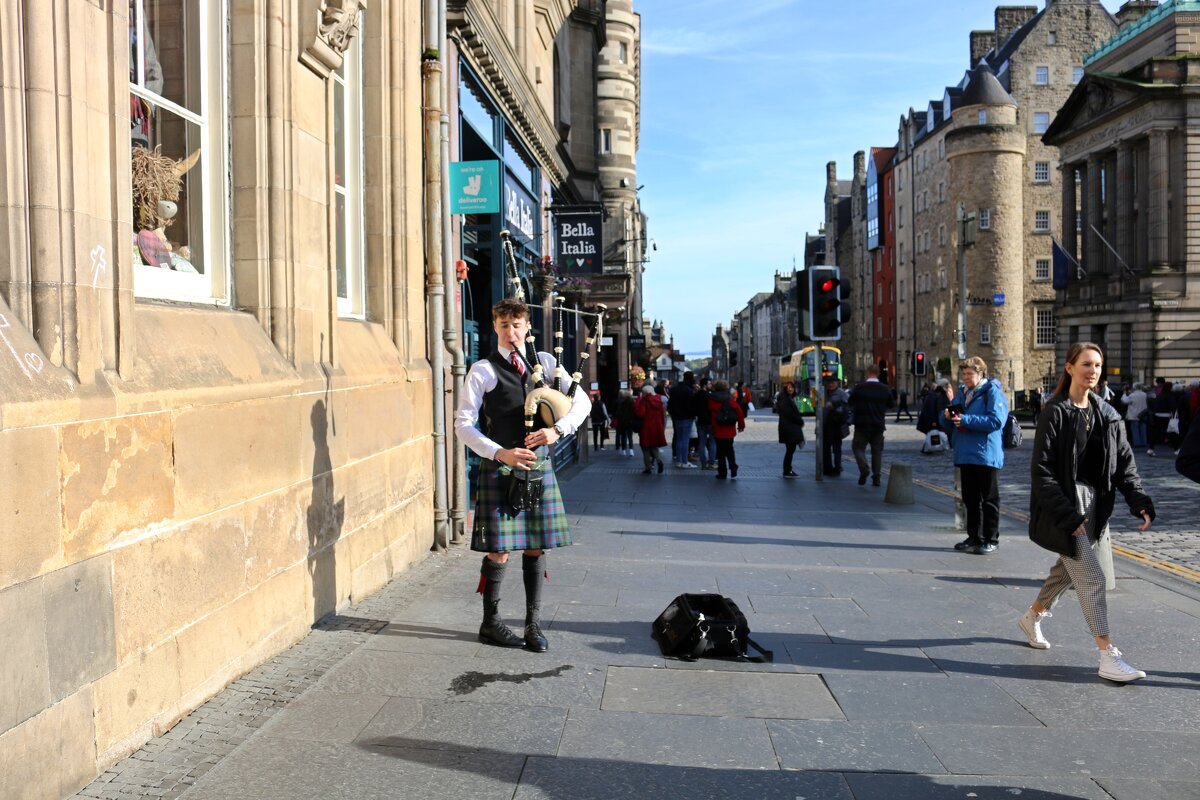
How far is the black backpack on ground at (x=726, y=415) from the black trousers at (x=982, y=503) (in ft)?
24.3

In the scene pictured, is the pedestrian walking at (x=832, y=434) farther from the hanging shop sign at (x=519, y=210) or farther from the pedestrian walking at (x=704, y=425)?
the hanging shop sign at (x=519, y=210)

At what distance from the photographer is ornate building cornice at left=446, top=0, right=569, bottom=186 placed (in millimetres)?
11523

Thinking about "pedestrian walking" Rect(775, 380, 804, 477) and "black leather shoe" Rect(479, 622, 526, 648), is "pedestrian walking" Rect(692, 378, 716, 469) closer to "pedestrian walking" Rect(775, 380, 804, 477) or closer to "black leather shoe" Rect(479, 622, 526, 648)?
"pedestrian walking" Rect(775, 380, 804, 477)

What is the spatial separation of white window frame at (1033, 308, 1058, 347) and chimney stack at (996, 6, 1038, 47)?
1882 cm

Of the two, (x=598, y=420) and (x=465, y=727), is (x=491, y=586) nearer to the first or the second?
(x=465, y=727)

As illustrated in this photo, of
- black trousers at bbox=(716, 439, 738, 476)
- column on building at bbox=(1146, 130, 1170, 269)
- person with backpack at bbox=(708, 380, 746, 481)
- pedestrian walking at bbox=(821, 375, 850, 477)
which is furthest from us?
column on building at bbox=(1146, 130, 1170, 269)

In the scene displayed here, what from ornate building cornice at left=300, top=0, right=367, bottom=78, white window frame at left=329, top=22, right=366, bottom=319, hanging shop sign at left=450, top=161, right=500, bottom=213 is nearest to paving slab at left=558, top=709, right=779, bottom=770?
ornate building cornice at left=300, top=0, right=367, bottom=78

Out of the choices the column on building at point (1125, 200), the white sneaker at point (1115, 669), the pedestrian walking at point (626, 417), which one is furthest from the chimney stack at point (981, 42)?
the white sneaker at point (1115, 669)

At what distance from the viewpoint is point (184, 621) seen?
4684 mm

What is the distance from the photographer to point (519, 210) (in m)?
16.9

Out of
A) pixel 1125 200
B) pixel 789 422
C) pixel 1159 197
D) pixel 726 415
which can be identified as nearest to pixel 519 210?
pixel 726 415

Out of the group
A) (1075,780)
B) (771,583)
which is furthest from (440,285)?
(1075,780)

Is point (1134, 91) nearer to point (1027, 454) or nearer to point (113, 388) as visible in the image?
point (1027, 454)

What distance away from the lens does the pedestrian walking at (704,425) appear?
64.2ft
